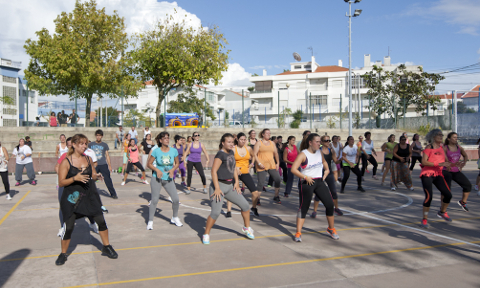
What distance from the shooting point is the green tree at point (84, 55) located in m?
27.9

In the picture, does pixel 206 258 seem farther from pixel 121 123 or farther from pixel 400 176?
pixel 121 123

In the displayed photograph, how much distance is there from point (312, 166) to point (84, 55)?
87.0ft

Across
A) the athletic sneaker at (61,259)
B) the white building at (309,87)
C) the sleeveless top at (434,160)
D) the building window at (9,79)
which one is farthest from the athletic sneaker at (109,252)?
the building window at (9,79)

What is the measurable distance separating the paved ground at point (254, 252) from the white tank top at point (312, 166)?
112 cm

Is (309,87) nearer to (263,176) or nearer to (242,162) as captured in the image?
(263,176)

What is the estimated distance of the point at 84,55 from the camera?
28.5m

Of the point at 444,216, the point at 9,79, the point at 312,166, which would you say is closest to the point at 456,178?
the point at 444,216

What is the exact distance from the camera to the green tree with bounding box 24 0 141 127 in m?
27.9

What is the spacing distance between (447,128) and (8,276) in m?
30.0

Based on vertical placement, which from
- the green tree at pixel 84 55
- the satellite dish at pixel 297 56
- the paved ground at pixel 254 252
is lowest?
the paved ground at pixel 254 252

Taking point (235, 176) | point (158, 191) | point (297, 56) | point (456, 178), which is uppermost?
point (297, 56)

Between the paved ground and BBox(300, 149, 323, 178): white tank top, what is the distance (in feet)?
3.68

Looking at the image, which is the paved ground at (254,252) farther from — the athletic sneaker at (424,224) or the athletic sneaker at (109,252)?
the athletic sneaker at (424,224)

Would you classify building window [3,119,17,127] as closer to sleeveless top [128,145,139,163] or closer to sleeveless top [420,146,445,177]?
sleeveless top [128,145,139,163]
